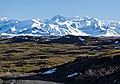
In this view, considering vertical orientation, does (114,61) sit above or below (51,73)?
above

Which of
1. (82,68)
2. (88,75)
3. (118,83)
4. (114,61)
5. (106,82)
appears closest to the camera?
(118,83)

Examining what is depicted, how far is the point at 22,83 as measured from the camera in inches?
2376

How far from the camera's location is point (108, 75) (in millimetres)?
51156

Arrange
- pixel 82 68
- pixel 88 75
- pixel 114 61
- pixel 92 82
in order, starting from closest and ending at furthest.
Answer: pixel 92 82 → pixel 88 75 → pixel 114 61 → pixel 82 68

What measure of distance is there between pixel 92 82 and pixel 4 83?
15.6 meters

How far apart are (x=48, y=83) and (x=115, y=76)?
46.2 ft

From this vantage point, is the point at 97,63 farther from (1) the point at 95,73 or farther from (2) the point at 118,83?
(2) the point at 118,83

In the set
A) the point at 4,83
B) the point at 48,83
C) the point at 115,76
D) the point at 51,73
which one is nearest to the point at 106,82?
the point at 115,76

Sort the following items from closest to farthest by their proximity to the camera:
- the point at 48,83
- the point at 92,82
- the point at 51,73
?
1. the point at 92,82
2. the point at 48,83
3. the point at 51,73

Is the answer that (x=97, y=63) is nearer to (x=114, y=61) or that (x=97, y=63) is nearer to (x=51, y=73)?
(x=114, y=61)

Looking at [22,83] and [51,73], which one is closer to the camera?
[22,83]

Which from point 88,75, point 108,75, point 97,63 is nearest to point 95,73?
point 88,75

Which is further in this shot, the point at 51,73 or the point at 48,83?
the point at 51,73

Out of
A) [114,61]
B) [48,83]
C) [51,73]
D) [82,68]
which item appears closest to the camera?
[48,83]
